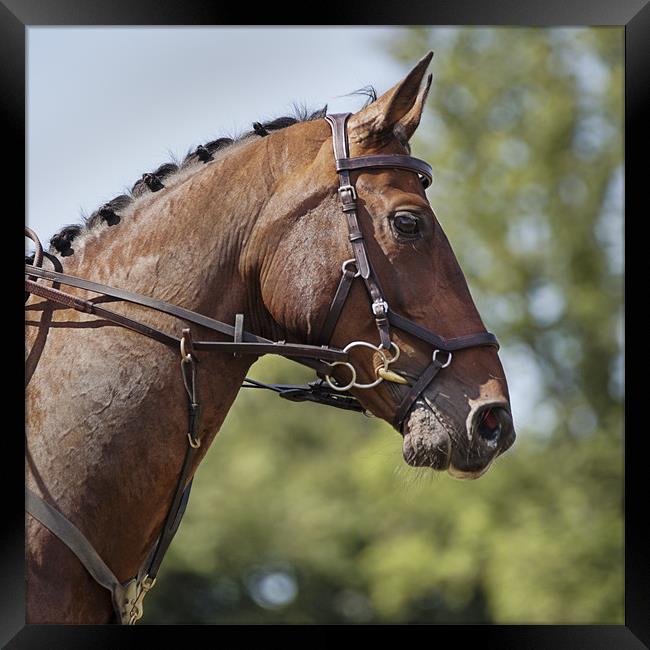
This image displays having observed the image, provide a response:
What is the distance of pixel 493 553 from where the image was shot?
2027 centimetres

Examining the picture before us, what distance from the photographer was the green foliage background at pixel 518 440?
Answer: 64.4 feet

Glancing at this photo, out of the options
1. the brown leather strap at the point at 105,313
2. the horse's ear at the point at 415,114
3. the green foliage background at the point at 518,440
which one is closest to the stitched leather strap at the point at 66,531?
the brown leather strap at the point at 105,313

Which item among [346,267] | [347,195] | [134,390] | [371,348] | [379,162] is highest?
[379,162]

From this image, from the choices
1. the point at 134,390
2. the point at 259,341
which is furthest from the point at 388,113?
the point at 134,390

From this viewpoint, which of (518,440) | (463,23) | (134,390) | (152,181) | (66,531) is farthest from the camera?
(518,440)

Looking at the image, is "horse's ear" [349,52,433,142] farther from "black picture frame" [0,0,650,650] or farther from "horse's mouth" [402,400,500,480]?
"horse's mouth" [402,400,500,480]

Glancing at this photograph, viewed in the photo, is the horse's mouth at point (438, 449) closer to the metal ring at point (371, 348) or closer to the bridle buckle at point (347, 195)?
the metal ring at point (371, 348)

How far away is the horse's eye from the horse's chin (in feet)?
2.29

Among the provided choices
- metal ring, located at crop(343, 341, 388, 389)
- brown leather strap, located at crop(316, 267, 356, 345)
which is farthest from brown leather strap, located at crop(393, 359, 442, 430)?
brown leather strap, located at crop(316, 267, 356, 345)

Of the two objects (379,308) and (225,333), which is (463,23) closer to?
(379,308)

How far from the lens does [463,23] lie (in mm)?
5027

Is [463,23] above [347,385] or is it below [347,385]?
above

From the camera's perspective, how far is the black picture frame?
4.50 m

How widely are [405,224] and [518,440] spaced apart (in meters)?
15.6
